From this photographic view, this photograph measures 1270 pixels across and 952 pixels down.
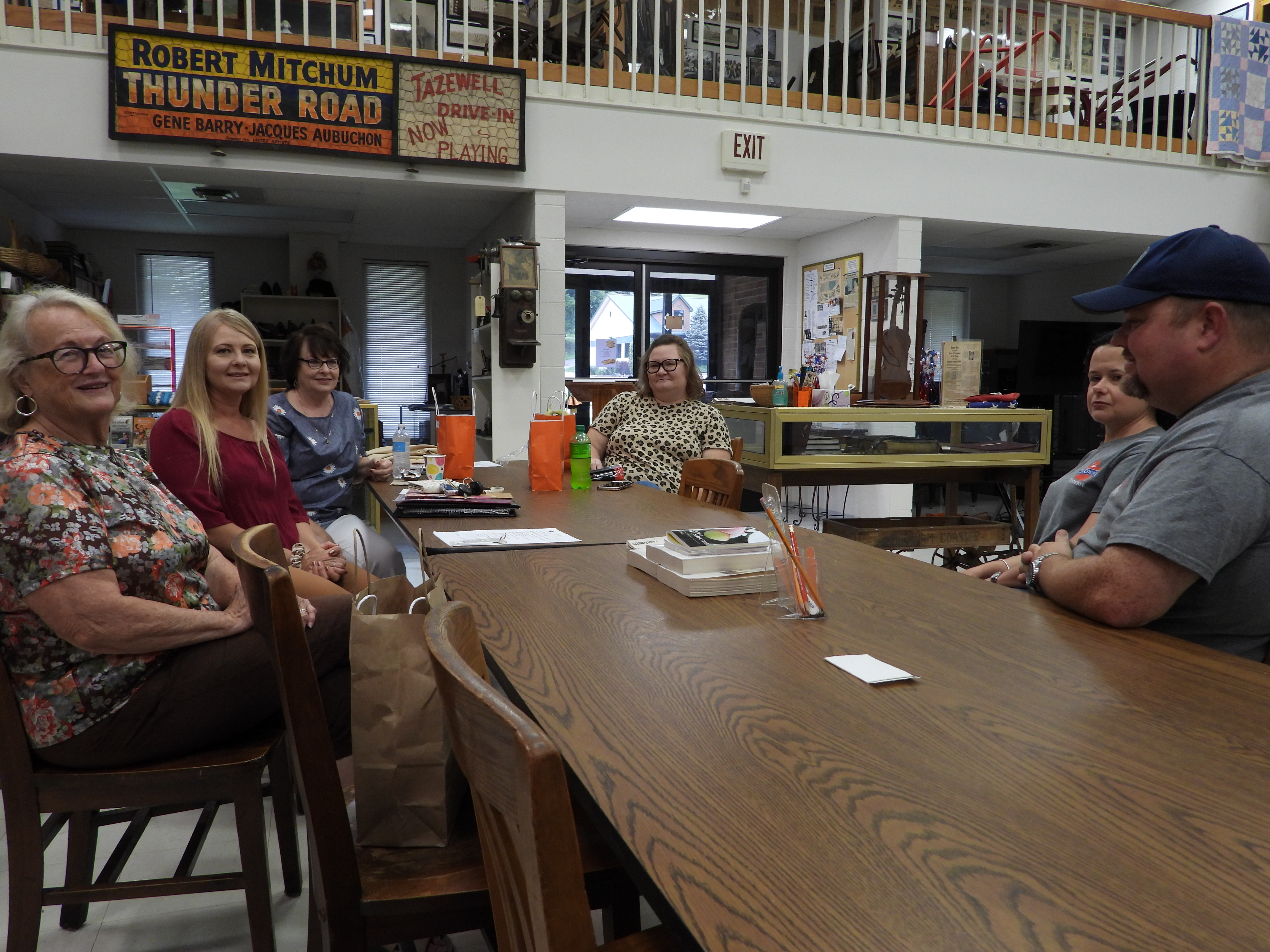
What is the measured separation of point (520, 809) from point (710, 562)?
1081 mm

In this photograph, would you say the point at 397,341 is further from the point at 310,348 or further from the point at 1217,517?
the point at 1217,517

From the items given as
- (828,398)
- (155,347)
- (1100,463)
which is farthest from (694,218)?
(1100,463)

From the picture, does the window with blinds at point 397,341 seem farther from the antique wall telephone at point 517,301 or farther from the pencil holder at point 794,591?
the pencil holder at point 794,591

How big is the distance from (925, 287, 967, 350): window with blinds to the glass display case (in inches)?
216

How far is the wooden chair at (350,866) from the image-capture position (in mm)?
1057

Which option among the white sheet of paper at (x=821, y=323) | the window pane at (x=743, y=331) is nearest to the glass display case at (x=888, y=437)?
the white sheet of paper at (x=821, y=323)

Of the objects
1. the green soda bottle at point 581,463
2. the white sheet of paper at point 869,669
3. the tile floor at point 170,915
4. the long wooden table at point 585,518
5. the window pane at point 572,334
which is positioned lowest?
the tile floor at point 170,915

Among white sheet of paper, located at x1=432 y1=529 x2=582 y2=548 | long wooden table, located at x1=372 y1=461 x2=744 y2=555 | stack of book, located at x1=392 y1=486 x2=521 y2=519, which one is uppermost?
stack of book, located at x1=392 y1=486 x2=521 y2=519

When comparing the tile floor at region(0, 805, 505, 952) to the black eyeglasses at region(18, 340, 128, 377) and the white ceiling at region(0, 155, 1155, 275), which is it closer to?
the black eyeglasses at region(18, 340, 128, 377)

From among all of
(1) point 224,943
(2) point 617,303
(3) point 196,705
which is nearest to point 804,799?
(3) point 196,705

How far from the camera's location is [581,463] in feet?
10.1

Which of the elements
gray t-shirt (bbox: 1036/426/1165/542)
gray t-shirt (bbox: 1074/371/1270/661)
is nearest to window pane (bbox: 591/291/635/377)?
gray t-shirt (bbox: 1036/426/1165/542)

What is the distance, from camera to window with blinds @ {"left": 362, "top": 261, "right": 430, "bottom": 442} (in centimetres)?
893

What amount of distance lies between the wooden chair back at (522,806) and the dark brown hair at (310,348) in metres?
2.81
